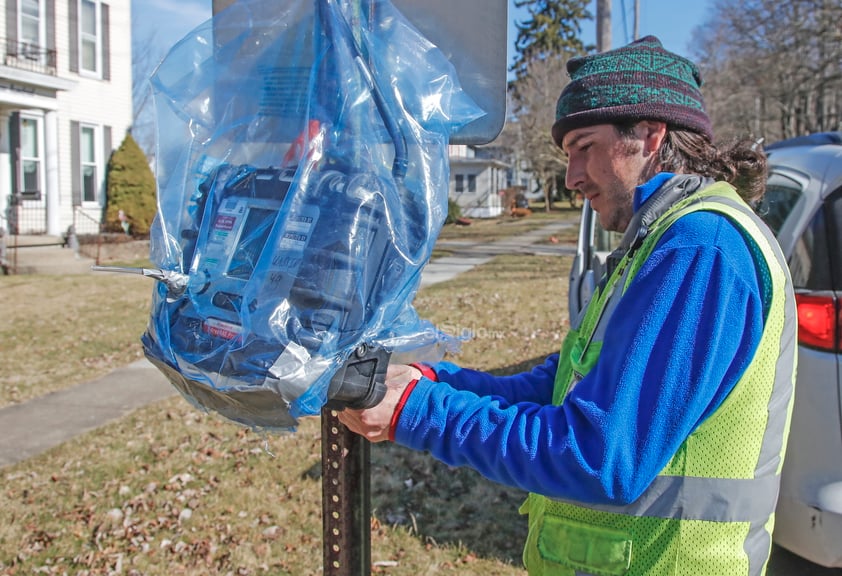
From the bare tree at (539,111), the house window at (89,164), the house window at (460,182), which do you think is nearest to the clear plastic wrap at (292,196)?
the house window at (89,164)

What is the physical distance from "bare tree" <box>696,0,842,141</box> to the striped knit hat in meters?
24.4

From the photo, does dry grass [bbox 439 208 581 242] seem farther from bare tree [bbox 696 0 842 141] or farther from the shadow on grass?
the shadow on grass

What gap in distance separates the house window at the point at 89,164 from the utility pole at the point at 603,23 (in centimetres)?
1288

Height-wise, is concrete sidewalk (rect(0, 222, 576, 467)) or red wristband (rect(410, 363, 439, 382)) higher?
red wristband (rect(410, 363, 439, 382))

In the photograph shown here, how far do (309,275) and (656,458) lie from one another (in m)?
0.70

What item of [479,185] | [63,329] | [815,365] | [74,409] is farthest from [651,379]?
[479,185]

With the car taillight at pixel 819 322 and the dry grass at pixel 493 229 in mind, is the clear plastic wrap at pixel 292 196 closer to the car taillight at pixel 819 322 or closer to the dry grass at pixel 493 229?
the car taillight at pixel 819 322

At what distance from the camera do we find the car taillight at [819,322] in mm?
2914

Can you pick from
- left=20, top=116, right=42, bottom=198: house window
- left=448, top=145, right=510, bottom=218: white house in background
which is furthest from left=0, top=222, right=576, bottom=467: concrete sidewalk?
left=448, top=145, right=510, bottom=218: white house in background

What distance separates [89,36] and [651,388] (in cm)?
1953

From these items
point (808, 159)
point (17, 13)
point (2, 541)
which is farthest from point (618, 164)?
point (17, 13)

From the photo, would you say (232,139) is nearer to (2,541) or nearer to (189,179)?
(189,179)

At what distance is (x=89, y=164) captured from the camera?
59.4ft

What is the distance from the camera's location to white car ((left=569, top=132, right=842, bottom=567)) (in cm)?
282
